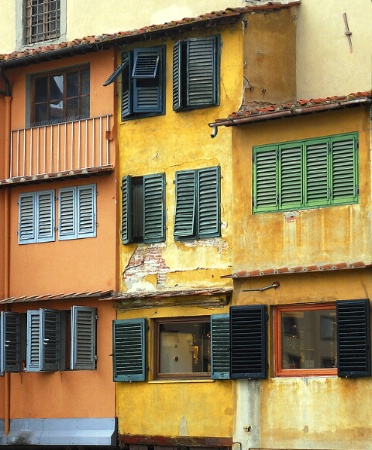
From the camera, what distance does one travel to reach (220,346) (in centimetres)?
3038

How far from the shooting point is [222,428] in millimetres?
30219

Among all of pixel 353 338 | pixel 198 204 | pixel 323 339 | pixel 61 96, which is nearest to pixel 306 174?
pixel 198 204

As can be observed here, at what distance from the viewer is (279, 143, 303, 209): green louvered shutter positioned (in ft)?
96.3

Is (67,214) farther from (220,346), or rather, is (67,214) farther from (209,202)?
(220,346)

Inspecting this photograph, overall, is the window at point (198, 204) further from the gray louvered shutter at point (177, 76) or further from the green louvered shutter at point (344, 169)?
the green louvered shutter at point (344, 169)

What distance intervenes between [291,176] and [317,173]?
0.52m

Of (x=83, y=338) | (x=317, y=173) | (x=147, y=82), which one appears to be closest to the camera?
(x=317, y=173)

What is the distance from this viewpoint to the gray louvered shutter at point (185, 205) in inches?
1227

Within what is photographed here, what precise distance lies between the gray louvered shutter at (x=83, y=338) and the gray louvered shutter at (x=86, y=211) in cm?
156

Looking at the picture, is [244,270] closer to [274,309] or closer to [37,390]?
[274,309]

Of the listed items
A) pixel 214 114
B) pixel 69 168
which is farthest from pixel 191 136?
pixel 69 168

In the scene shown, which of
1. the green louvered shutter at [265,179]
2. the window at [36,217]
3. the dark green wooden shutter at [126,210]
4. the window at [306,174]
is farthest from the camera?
the window at [36,217]

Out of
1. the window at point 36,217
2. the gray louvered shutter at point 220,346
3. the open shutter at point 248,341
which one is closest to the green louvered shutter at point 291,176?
the open shutter at point 248,341

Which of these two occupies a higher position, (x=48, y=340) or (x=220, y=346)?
(x=48, y=340)
